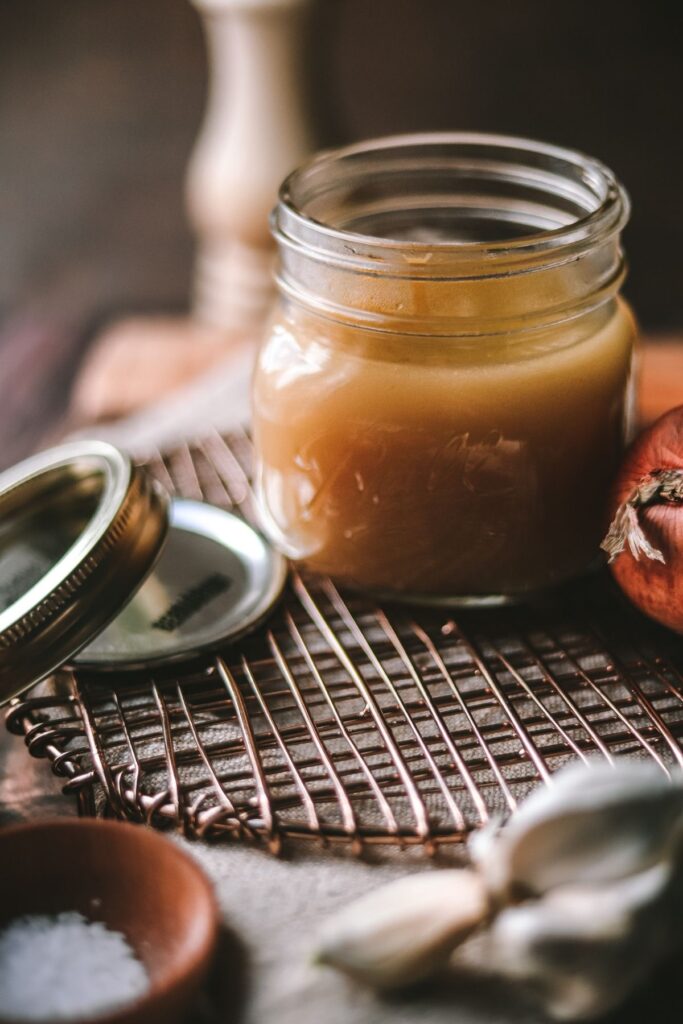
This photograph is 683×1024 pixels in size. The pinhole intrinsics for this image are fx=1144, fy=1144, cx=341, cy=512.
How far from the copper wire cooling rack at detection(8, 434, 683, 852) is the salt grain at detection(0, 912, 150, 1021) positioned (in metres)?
0.09

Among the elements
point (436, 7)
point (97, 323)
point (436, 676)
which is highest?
point (436, 7)

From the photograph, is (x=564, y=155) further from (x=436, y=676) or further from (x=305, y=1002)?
(x=305, y=1002)

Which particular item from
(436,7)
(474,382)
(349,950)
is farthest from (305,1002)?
(436,7)

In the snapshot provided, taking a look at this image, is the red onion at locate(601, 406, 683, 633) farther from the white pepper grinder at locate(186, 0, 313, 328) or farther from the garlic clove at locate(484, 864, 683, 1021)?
the white pepper grinder at locate(186, 0, 313, 328)

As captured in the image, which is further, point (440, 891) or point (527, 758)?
point (527, 758)

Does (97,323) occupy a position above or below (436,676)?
below

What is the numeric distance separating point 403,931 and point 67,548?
0.37 meters

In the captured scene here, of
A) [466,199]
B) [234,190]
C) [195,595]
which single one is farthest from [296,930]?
[234,190]

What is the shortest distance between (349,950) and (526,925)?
71 mm

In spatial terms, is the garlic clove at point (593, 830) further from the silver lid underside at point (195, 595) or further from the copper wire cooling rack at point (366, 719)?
the silver lid underside at point (195, 595)

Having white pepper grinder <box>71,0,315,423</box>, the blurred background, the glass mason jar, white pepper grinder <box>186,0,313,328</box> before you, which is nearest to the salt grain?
the glass mason jar

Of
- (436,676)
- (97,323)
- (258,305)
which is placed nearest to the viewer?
(436,676)

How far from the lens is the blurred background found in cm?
186

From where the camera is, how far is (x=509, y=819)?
57 cm
